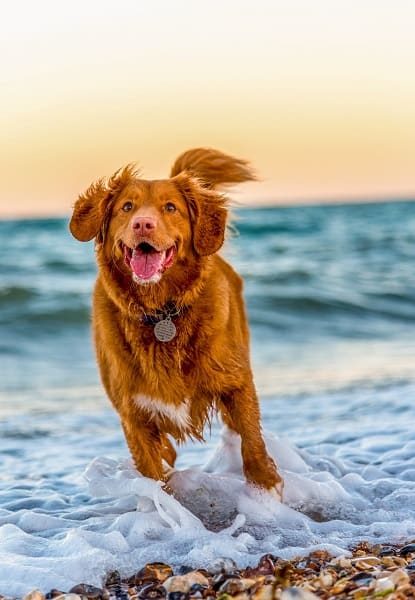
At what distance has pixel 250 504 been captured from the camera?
489 centimetres

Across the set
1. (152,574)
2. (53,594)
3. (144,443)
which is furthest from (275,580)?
(144,443)

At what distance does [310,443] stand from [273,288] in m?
9.58

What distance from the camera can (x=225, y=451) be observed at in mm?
5656

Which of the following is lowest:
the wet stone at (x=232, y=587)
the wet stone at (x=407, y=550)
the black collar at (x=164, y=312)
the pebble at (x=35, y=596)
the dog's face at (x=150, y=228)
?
the pebble at (x=35, y=596)

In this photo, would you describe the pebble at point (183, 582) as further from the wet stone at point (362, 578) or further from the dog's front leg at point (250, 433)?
the dog's front leg at point (250, 433)

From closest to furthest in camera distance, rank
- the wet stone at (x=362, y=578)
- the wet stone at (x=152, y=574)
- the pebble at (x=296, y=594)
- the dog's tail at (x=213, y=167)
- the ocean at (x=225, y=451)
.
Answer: the pebble at (x=296, y=594) < the wet stone at (x=362, y=578) < the wet stone at (x=152, y=574) < the ocean at (x=225, y=451) < the dog's tail at (x=213, y=167)

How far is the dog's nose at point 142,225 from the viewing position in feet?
14.0

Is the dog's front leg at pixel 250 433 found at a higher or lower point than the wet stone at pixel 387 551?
higher

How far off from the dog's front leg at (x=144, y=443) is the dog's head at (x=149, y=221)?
0.78 metres

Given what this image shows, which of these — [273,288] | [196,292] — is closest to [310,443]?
[196,292]

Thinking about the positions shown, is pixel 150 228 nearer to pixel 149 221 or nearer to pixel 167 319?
pixel 149 221

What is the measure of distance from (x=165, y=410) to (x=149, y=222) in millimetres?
997

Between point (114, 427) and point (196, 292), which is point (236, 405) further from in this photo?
point (114, 427)

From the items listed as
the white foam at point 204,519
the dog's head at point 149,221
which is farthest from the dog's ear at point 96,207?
the white foam at point 204,519
